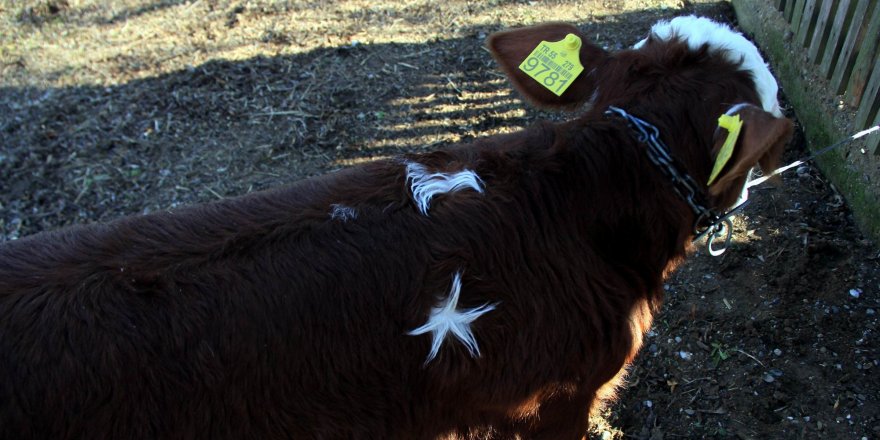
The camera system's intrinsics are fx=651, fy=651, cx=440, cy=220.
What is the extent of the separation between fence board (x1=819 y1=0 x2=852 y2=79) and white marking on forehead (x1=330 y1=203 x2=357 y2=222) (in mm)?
3177

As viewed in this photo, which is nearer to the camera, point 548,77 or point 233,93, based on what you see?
point 548,77

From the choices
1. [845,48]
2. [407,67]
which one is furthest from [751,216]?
[407,67]

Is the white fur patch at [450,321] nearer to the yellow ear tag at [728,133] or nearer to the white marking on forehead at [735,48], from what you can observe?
the yellow ear tag at [728,133]

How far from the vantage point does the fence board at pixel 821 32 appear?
3854 millimetres

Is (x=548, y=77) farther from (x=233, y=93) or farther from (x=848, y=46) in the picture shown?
(x=233, y=93)

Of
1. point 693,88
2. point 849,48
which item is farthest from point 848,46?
point 693,88

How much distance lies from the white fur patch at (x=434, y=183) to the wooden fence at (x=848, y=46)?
2.39m

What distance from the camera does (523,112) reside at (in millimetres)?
4598

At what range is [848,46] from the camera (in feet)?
11.9

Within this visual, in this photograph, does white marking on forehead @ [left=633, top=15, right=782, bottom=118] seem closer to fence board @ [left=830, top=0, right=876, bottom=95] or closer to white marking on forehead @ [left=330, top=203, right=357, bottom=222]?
A: white marking on forehead @ [left=330, top=203, right=357, bottom=222]

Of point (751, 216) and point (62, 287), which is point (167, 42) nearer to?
point (62, 287)

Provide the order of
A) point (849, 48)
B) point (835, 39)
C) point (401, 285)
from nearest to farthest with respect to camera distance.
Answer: point (401, 285), point (849, 48), point (835, 39)

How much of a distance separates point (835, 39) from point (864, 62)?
1.14ft

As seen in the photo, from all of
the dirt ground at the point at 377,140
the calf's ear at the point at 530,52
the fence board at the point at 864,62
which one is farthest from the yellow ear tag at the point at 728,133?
the fence board at the point at 864,62
